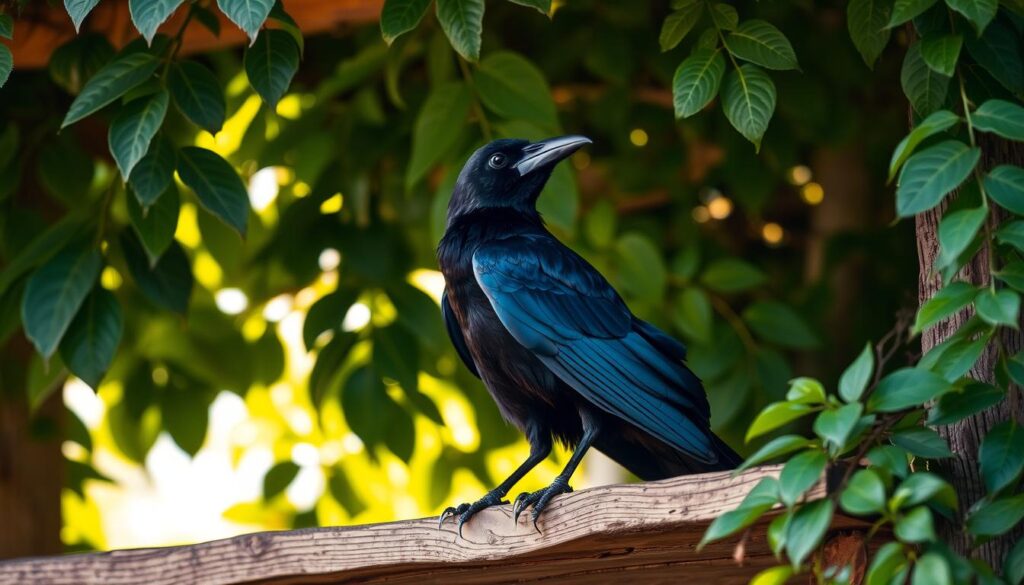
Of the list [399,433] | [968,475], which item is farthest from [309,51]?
[968,475]

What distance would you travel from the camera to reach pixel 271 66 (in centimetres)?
301

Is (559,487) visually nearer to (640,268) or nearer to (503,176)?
(503,176)

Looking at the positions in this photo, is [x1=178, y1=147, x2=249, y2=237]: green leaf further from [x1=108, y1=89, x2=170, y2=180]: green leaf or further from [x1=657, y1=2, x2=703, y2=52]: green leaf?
[x1=657, y1=2, x2=703, y2=52]: green leaf

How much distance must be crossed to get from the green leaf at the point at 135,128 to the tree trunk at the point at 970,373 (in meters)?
1.67

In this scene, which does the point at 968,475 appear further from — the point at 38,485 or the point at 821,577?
→ the point at 38,485

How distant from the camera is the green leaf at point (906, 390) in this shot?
7.18 feet

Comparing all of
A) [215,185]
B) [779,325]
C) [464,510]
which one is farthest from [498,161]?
[779,325]

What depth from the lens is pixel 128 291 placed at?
18.1 feet

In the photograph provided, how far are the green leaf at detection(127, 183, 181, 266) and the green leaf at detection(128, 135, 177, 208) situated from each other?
9 cm

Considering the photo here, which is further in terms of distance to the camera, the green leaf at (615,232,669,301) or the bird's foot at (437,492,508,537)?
the green leaf at (615,232,669,301)

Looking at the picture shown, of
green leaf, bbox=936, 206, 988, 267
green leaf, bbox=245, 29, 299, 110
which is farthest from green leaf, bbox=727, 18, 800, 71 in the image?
green leaf, bbox=245, 29, 299, 110

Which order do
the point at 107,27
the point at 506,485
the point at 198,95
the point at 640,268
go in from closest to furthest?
the point at 198,95 → the point at 506,485 → the point at 107,27 → the point at 640,268

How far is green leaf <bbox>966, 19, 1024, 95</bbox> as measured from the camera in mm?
2697

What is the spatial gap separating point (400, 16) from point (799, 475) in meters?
1.35
